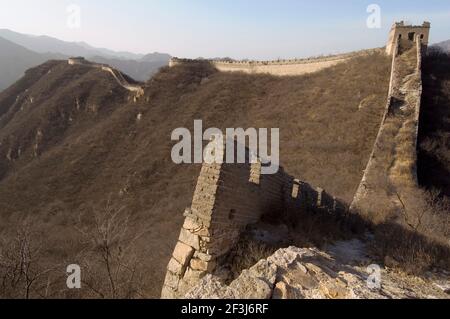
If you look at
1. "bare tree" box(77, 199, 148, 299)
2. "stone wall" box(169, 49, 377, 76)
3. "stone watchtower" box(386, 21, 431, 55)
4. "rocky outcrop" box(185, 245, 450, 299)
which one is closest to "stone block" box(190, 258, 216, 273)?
"rocky outcrop" box(185, 245, 450, 299)

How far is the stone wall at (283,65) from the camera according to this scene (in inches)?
1365

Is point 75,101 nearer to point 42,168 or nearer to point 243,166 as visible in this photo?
point 42,168

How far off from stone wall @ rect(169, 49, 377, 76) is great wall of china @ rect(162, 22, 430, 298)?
15.9 m

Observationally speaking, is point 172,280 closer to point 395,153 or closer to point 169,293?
point 169,293

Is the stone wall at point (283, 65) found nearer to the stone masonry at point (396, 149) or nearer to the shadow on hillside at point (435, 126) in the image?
the shadow on hillside at point (435, 126)

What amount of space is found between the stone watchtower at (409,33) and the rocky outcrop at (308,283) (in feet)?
86.5

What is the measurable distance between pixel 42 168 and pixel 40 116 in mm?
15146

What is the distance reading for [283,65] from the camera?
125 feet

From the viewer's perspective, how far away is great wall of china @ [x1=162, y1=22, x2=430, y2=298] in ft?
18.1

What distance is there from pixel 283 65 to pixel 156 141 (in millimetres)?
15462

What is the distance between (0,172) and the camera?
39031 millimetres

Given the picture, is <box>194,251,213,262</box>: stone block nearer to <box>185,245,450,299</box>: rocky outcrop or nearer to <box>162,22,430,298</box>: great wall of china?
<box>162,22,430,298</box>: great wall of china
